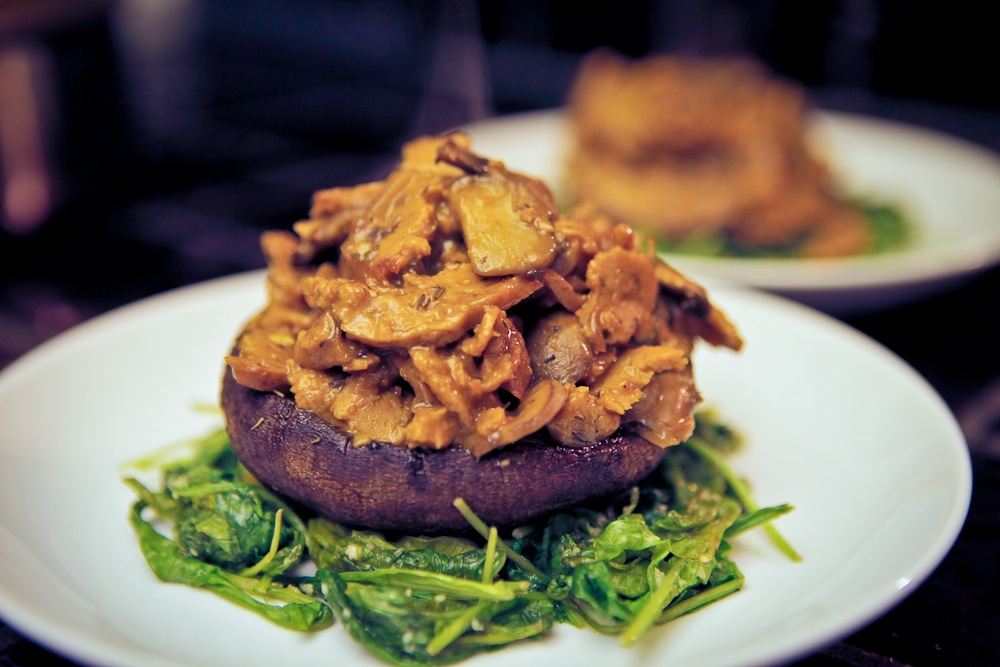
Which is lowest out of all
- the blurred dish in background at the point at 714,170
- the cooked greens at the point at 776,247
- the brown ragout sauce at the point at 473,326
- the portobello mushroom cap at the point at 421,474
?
the cooked greens at the point at 776,247

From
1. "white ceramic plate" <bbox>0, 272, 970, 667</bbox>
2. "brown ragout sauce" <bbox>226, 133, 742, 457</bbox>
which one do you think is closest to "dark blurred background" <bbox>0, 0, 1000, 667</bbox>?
"white ceramic plate" <bbox>0, 272, 970, 667</bbox>

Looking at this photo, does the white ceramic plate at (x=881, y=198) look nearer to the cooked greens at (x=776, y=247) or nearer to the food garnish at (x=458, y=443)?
the cooked greens at (x=776, y=247)

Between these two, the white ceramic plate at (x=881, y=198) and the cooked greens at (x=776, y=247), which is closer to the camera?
the white ceramic plate at (x=881, y=198)

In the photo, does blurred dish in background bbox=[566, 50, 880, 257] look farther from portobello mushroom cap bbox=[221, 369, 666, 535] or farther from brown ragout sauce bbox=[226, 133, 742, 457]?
portobello mushroom cap bbox=[221, 369, 666, 535]

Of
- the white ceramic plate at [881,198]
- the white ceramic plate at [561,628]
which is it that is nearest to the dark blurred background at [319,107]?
the white ceramic plate at [561,628]

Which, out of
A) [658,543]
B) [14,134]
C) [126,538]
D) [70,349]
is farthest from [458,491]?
[14,134]

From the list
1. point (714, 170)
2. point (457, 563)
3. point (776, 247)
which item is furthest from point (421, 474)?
point (714, 170)
